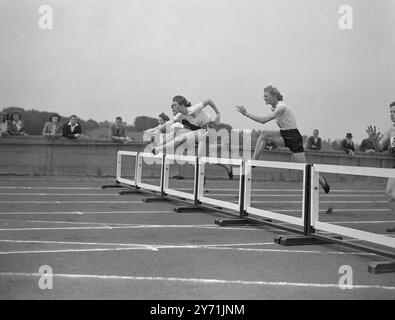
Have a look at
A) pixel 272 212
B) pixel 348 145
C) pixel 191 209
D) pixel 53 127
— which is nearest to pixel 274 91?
pixel 191 209

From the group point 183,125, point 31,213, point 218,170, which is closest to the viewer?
point 31,213

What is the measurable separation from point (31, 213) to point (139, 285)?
195 inches

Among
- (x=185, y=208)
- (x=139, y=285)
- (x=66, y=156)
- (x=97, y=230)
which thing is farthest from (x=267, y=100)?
(x=66, y=156)

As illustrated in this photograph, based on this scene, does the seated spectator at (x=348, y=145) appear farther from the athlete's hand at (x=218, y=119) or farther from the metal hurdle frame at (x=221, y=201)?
the metal hurdle frame at (x=221, y=201)

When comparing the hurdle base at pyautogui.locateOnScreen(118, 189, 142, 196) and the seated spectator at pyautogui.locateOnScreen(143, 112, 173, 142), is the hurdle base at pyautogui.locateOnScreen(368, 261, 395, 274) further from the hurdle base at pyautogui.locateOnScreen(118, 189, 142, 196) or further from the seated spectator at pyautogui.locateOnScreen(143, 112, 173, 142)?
the seated spectator at pyautogui.locateOnScreen(143, 112, 173, 142)

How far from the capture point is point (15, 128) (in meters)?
17.8

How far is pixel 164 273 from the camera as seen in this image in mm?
5262

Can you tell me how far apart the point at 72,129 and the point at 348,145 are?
1128 centimetres

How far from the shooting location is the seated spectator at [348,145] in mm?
22906

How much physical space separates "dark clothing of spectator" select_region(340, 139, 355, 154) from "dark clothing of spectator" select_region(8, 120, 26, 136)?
12735mm

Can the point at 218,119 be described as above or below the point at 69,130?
above

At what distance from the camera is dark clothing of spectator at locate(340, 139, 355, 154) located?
22938 millimetres

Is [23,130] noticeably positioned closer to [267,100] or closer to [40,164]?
[40,164]

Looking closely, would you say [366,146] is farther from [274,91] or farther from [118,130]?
[274,91]
